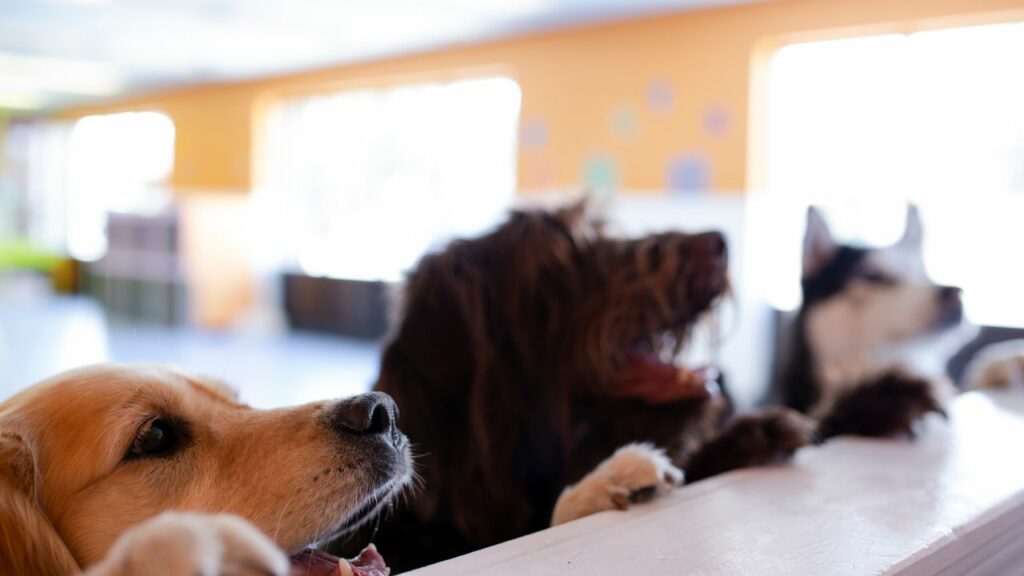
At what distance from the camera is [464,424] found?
48.3 inches

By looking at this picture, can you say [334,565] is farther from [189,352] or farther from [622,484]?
[189,352]

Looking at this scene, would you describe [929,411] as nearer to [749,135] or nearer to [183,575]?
[183,575]

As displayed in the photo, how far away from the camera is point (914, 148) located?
6285 millimetres

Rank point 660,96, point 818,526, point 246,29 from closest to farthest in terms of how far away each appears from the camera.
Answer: point 818,526 → point 660,96 → point 246,29

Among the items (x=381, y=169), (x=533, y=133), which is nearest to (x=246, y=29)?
(x=381, y=169)

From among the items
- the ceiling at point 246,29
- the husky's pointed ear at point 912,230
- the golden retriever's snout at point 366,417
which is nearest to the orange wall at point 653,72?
the ceiling at point 246,29

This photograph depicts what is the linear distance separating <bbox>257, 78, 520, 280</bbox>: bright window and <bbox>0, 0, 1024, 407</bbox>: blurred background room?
33 mm

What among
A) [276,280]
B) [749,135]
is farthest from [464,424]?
[276,280]

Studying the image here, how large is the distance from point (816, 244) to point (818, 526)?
2087 mm

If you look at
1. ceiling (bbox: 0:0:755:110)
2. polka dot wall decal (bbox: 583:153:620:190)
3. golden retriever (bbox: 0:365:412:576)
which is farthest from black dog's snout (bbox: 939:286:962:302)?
polka dot wall decal (bbox: 583:153:620:190)

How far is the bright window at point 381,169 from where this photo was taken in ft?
30.3

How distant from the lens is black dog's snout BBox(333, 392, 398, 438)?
0.90 metres

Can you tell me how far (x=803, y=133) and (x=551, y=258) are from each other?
611 cm

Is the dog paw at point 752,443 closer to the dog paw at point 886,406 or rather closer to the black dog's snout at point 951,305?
the dog paw at point 886,406
